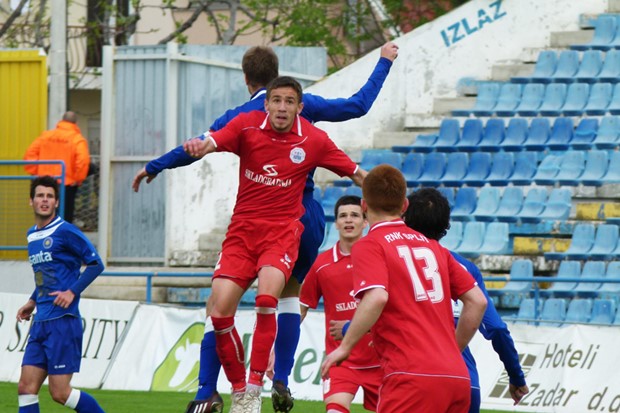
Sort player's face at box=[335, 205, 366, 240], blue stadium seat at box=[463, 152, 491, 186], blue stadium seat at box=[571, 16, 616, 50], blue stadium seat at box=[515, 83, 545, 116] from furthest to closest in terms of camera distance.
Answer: blue stadium seat at box=[571, 16, 616, 50] → blue stadium seat at box=[515, 83, 545, 116] → blue stadium seat at box=[463, 152, 491, 186] → player's face at box=[335, 205, 366, 240]

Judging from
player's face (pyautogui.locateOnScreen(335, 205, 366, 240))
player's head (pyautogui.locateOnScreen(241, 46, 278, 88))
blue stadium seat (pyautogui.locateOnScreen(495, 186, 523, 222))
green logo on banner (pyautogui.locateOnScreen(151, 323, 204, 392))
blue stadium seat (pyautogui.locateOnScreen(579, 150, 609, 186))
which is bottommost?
green logo on banner (pyautogui.locateOnScreen(151, 323, 204, 392))

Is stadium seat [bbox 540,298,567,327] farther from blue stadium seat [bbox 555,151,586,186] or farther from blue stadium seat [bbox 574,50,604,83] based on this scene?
blue stadium seat [bbox 574,50,604,83]

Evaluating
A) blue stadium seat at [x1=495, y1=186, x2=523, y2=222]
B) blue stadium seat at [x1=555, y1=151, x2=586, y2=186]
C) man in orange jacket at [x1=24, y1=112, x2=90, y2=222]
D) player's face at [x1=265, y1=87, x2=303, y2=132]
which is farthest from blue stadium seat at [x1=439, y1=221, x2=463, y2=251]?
player's face at [x1=265, y1=87, x2=303, y2=132]

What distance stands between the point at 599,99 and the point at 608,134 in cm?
94

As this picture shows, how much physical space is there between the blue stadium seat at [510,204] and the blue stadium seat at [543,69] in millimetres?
2607

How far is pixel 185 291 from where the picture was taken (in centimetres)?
1809

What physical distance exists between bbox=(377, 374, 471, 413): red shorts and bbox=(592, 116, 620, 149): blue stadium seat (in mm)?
12004

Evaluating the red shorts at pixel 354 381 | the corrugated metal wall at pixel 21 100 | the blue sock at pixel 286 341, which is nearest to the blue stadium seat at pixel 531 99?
the corrugated metal wall at pixel 21 100

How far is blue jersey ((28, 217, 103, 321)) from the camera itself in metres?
10.5

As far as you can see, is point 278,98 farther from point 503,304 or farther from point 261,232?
point 503,304

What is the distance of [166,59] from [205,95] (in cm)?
76

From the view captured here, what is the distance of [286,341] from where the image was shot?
31.0ft

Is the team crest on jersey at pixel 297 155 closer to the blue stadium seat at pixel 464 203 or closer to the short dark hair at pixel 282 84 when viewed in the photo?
the short dark hair at pixel 282 84

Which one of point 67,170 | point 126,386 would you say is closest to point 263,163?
point 126,386
